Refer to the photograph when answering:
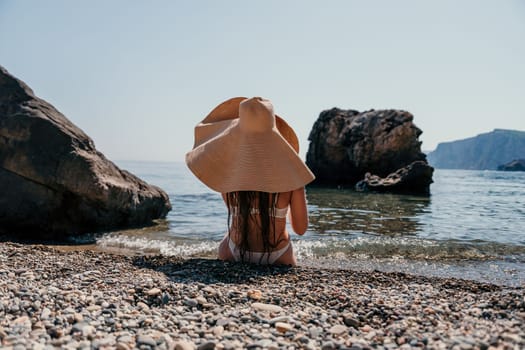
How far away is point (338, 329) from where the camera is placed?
2.75m

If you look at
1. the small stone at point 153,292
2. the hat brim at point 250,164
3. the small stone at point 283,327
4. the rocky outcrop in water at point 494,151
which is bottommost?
the small stone at point 283,327

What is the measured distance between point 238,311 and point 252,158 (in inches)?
61.9

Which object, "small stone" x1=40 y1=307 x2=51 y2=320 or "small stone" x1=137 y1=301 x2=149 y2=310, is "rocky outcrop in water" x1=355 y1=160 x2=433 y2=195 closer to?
"small stone" x1=137 y1=301 x2=149 y2=310

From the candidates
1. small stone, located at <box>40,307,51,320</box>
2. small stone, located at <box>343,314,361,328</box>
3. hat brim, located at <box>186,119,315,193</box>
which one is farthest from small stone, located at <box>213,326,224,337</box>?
hat brim, located at <box>186,119,315,193</box>

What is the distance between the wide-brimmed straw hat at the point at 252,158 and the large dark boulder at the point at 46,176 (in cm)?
499

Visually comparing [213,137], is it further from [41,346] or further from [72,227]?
[72,227]

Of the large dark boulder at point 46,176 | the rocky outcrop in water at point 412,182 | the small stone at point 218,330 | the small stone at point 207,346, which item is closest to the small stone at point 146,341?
the small stone at point 207,346

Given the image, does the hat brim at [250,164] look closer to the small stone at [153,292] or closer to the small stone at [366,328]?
the small stone at [153,292]

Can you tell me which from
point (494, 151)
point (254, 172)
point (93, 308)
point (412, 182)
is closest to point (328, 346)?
point (93, 308)

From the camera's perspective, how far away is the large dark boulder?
786 cm

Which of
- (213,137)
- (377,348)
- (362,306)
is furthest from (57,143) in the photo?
(377,348)

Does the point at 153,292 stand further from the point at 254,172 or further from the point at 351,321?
the point at 351,321

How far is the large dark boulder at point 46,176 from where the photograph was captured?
786cm

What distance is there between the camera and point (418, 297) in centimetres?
352
